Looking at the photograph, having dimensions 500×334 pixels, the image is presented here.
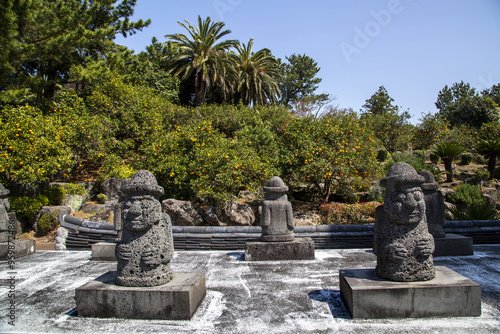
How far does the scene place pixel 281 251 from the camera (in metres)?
6.18

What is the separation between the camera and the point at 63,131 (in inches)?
459

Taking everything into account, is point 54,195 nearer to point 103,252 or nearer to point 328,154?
point 103,252

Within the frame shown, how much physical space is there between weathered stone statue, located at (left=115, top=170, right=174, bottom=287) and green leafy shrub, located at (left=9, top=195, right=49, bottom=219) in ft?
29.0

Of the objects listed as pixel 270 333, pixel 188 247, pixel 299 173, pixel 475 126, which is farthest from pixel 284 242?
pixel 475 126

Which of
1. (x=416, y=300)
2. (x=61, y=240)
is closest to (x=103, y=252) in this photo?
(x=61, y=240)

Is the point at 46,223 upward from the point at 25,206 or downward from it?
downward

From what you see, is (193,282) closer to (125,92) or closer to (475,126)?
(125,92)

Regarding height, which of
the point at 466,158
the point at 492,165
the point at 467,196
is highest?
the point at 466,158

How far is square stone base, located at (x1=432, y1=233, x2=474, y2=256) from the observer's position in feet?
20.4

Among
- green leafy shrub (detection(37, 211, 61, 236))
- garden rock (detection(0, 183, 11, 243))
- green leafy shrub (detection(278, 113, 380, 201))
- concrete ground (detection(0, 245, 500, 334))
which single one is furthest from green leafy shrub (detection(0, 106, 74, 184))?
green leafy shrub (detection(278, 113, 380, 201))

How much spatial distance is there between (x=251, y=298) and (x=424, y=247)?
7.37 feet

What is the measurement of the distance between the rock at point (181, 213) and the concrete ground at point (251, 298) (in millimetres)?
3482

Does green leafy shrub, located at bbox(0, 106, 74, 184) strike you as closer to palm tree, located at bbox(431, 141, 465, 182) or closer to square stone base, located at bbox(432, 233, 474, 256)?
square stone base, located at bbox(432, 233, 474, 256)

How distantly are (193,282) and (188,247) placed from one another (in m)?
3.46
